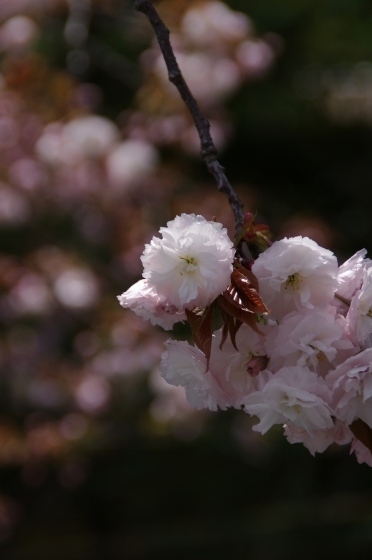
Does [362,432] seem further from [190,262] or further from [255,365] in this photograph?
[190,262]

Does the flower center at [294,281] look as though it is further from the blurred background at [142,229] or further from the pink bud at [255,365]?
the blurred background at [142,229]

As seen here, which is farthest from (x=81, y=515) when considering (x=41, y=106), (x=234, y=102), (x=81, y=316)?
(x=41, y=106)

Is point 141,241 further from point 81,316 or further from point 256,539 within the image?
point 256,539

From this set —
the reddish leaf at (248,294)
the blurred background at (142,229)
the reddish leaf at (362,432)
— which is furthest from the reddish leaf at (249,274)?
the blurred background at (142,229)

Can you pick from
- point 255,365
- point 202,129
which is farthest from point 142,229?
point 255,365

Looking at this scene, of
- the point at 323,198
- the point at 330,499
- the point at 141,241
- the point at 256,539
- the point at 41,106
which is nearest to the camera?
the point at 41,106

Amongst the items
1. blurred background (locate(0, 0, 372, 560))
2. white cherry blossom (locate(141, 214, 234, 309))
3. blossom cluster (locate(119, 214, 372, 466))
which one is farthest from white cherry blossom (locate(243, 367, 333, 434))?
blurred background (locate(0, 0, 372, 560))
